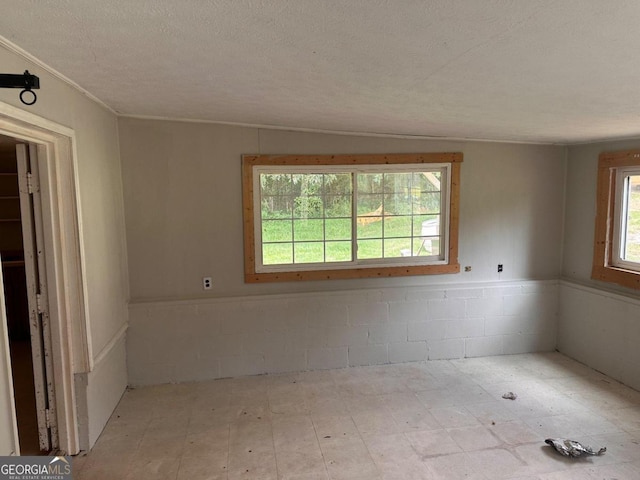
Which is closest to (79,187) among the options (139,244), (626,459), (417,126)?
(139,244)

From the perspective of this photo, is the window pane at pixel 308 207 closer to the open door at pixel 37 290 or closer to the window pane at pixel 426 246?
the window pane at pixel 426 246

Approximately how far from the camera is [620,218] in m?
4.06

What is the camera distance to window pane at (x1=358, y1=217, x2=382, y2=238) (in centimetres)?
430

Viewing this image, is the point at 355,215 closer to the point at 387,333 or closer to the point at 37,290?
the point at 387,333

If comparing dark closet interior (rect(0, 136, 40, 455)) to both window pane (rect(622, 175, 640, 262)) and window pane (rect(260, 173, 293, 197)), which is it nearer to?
window pane (rect(260, 173, 293, 197))

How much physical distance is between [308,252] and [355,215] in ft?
1.94

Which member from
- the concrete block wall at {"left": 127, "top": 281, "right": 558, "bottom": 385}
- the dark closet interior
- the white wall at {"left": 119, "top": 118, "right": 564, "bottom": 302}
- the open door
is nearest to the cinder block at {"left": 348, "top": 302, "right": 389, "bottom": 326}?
the concrete block wall at {"left": 127, "top": 281, "right": 558, "bottom": 385}

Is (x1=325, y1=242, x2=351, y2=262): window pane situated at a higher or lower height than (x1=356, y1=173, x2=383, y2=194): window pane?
lower

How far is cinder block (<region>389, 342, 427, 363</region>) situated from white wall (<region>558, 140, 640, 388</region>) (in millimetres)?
1576

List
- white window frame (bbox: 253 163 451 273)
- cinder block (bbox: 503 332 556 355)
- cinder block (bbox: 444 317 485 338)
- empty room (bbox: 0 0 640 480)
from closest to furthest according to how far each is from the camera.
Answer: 1. empty room (bbox: 0 0 640 480)
2. white window frame (bbox: 253 163 451 273)
3. cinder block (bbox: 444 317 485 338)
4. cinder block (bbox: 503 332 556 355)

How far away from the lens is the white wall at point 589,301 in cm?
387

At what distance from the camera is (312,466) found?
274cm

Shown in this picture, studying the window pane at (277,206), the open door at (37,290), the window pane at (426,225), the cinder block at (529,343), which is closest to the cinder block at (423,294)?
the window pane at (426,225)

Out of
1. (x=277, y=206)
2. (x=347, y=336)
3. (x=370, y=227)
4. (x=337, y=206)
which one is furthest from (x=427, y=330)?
(x=277, y=206)
